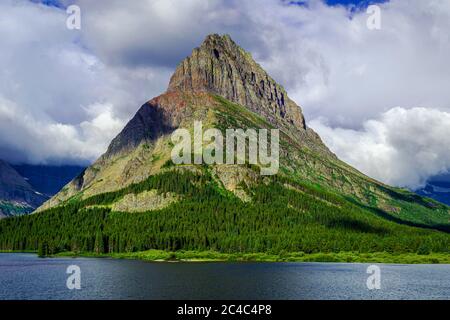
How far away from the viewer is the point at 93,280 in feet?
490
